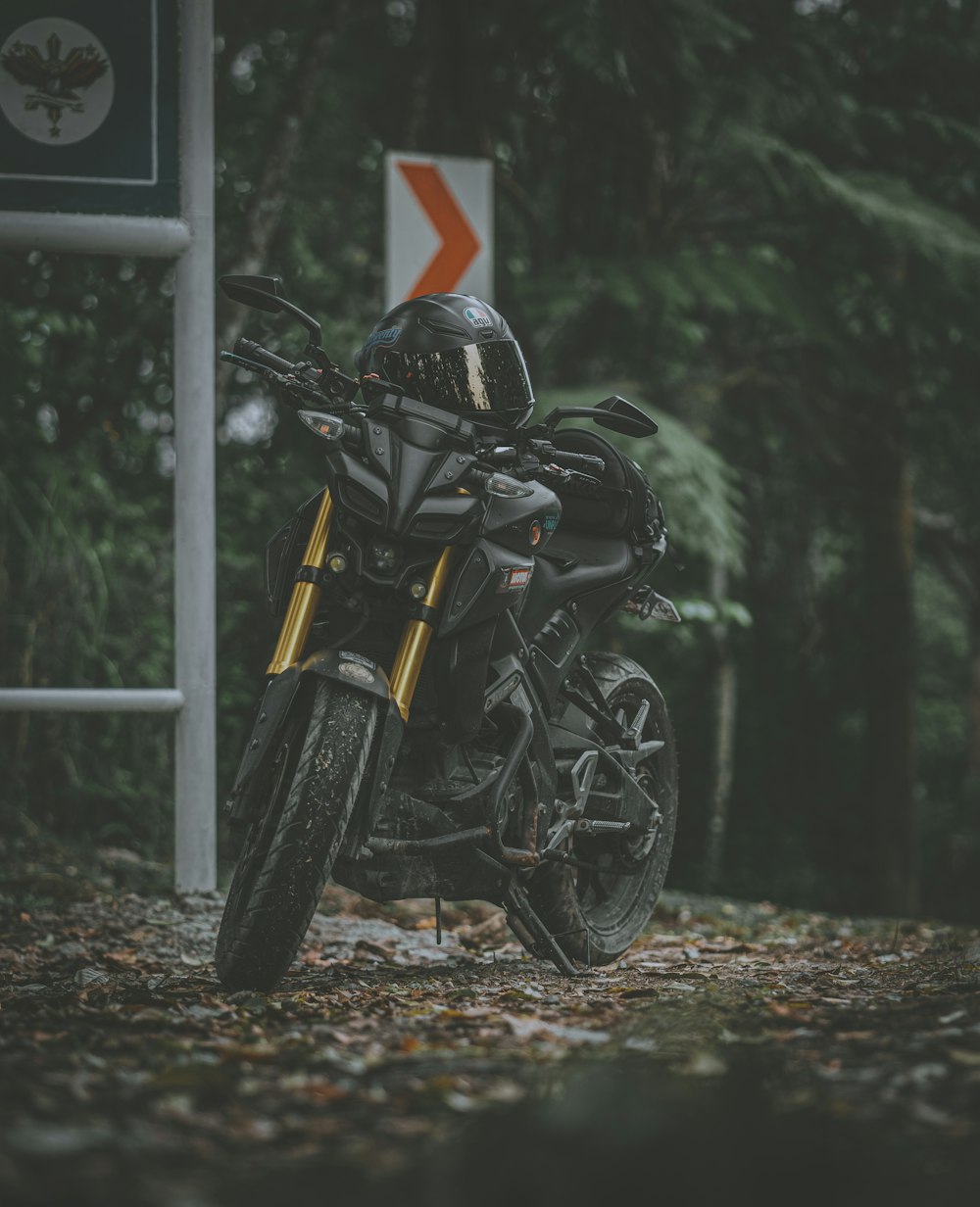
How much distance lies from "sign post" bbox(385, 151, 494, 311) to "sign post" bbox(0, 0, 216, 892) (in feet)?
2.61

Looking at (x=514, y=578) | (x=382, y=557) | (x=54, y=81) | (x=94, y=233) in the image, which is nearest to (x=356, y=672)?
(x=382, y=557)

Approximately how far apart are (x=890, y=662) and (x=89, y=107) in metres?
11.1

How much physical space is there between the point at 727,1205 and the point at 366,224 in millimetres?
10711

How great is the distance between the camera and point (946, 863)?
19.1 m

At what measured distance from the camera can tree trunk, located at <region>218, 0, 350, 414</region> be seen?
31.5 feet

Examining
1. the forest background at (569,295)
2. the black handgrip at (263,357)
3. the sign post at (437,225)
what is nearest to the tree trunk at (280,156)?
the forest background at (569,295)

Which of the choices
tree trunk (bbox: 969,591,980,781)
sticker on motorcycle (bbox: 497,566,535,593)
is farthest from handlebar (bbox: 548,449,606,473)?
tree trunk (bbox: 969,591,980,781)

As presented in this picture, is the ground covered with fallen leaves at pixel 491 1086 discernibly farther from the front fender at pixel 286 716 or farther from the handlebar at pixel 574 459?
the handlebar at pixel 574 459

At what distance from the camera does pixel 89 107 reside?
638 cm

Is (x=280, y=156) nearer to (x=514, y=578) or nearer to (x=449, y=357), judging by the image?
(x=449, y=357)

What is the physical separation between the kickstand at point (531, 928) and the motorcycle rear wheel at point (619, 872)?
0.13 meters

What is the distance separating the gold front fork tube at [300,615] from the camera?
4.18m

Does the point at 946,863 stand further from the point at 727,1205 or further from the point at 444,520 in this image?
the point at 727,1205

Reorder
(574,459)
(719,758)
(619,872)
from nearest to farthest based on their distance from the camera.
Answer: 1. (574,459)
2. (619,872)
3. (719,758)
